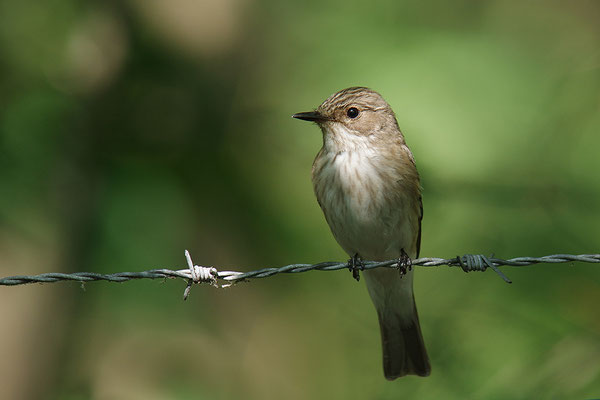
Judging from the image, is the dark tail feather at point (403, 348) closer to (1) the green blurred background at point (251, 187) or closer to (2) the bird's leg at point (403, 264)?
(2) the bird's leg at point (403, 264)

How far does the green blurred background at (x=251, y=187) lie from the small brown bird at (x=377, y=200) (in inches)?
30.3

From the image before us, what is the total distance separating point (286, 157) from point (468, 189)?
1.62 meters

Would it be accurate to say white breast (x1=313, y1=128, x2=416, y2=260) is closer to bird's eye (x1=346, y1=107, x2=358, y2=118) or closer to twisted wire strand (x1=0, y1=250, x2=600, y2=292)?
bird's eye (x1=346, y1=107, x2=358, y2=118)

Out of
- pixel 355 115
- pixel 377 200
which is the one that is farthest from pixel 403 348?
pixel 355 115

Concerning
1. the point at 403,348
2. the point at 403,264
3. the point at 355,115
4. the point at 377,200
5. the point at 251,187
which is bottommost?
the point at 403,348

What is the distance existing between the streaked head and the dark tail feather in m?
1.33

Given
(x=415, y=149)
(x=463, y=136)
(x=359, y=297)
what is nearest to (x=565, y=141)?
(x=463, y=136)

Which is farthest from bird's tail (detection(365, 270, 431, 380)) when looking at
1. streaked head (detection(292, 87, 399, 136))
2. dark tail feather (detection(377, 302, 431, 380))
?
streaked head (detection(292, 87, 399, 136))

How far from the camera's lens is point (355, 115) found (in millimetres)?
4973

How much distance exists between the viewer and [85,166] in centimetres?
638

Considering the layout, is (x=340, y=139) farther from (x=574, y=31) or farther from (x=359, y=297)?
(x=574, y=31)

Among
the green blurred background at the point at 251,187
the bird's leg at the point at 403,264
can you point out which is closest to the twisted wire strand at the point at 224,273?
the bird's leg at the point at 403,264

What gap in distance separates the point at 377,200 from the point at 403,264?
466 millimetres

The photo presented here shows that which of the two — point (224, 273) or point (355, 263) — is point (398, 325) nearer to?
point (355, 263)
